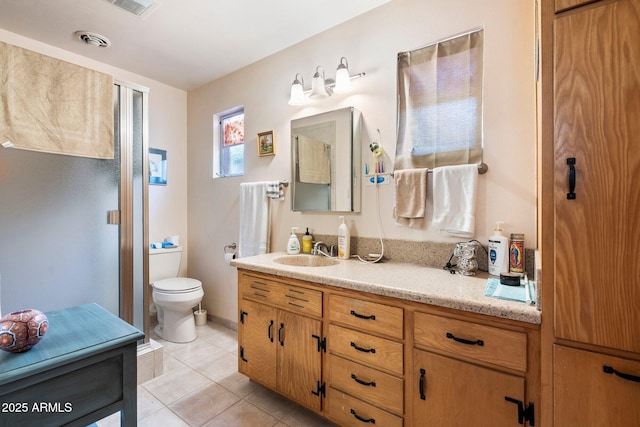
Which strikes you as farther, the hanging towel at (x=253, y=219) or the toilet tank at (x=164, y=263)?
the toilet tank at (x=164, y=263)

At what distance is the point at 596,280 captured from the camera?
2.77ft

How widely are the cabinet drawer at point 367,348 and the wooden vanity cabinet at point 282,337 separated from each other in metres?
0.10

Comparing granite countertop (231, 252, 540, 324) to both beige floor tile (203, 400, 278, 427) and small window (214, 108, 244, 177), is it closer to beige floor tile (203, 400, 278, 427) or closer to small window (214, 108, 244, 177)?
beige floor tile (203, 400, 278, 427)

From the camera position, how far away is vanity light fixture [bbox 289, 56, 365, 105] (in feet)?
6.21

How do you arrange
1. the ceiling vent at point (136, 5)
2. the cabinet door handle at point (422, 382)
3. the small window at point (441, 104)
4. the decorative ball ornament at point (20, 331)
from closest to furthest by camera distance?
the decorative ball ornament at point (20, 331) < the cabinet door handle at point (422, 382) < the small window at point (441, 104) < the ceiling vent at point (136, 5)

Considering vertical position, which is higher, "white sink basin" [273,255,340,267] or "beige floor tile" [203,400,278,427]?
"white sink basin" [273,255,340,267]

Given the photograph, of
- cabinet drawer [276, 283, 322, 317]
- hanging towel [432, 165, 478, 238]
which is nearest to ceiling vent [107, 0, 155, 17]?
cabinet drawer [276, 283, 322, 317]

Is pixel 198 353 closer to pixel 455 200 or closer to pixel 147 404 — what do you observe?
pixel 147 404

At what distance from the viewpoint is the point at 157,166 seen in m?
2.90

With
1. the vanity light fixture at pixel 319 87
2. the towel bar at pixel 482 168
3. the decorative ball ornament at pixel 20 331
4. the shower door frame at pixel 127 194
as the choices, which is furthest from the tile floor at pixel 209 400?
the vanity light fixture at pixel 319 87

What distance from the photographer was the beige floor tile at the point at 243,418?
1552 millimetres

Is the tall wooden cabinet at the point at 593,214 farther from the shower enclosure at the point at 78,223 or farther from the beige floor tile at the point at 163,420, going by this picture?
the shower enclosure at the point at 78,223

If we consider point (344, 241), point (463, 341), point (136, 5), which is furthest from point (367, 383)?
point (136, 5)

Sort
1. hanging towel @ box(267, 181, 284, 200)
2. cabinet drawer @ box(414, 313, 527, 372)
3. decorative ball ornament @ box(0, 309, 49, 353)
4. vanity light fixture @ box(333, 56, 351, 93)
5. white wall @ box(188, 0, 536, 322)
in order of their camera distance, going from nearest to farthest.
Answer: decorative ball ornament @ box(0, 309, 49, 353)
cabinet drawer @ box(414, 313, 527, 372)
white wall @ box(188, 0, 536, 322)
vanity light fixture @ box(333, 56, 351, 93)
hanging towel @ box(267, 181, 284, 200)
